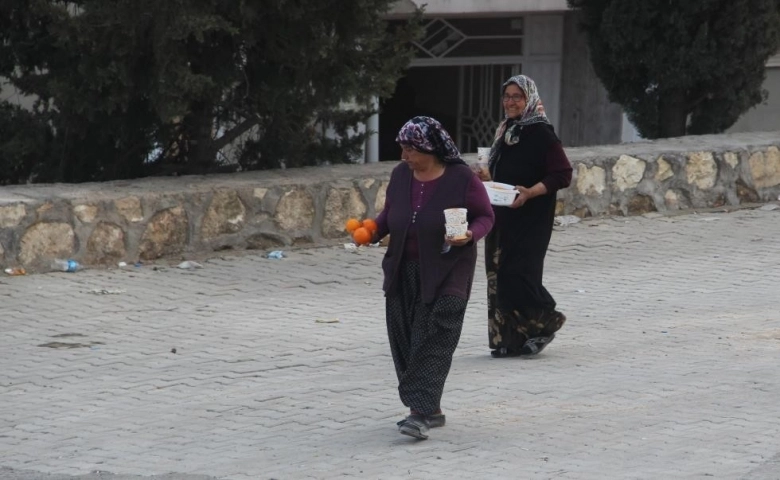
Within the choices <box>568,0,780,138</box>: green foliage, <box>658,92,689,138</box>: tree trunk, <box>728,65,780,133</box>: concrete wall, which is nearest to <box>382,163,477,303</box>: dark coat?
<box>568,0,780,138</box>: green foliage

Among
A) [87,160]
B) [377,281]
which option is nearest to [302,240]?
[377,281]

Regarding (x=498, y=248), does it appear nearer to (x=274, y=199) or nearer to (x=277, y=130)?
(x=274, y=199)

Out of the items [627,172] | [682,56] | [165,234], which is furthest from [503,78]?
[165,234]

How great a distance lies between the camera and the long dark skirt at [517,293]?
8031mm

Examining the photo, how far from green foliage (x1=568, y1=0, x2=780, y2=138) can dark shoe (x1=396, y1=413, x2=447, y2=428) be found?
34.7 feet

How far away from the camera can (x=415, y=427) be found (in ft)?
20.8

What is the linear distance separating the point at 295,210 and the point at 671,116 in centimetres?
712

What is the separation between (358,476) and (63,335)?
3504 millimetres

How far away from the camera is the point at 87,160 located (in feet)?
41.7

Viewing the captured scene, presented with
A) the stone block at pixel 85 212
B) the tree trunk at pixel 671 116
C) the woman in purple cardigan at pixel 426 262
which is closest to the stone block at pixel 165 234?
the stone block at pixel 85 212

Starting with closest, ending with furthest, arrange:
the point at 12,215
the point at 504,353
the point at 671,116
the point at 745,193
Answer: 1. the point at 504,353
2. the point at 12,215
3. the point at 745,193
4. the point at 671,116

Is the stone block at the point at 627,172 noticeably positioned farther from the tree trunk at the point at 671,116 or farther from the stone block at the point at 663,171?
the tree trunk at the point at 671,116

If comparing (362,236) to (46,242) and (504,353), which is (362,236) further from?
(46,242)

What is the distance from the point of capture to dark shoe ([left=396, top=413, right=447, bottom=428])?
21.1 feet
